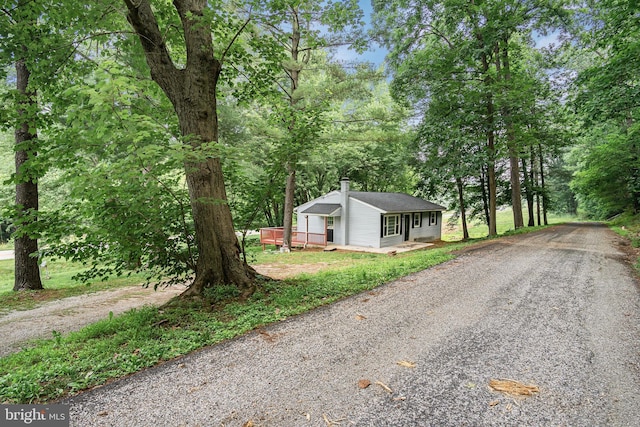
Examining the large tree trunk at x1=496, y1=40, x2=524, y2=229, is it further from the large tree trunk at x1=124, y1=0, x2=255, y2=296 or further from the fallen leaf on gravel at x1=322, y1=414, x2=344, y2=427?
the fallen leaf on gravel at x1=322, y1=414, x2=344, y2=427

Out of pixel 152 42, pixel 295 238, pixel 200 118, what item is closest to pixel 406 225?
pixel 295 238

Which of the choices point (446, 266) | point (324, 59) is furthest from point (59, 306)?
point (324, 59)

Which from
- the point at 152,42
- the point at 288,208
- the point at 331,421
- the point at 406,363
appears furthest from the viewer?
the point at 288,208

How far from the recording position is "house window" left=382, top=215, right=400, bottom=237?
642 inches

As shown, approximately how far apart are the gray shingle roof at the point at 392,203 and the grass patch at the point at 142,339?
1167cm

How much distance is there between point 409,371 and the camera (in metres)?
2.43

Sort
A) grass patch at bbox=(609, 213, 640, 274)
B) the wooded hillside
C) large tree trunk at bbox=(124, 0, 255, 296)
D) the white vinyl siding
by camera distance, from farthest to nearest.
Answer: the white vinyl siding < grass patch at bbox=(609, 213, 640, 274) < large tree trunk at bbox=(124, 0, 255, 296) < the wooded hillside

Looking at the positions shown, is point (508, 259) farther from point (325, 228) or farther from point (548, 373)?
point (325, 228)

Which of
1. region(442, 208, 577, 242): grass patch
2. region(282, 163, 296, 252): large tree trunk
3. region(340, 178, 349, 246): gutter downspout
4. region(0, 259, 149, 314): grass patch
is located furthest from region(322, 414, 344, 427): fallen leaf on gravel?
region(442, 208, 577, 242): grass patch

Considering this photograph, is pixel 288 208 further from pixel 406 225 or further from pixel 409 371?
pixel 409 371

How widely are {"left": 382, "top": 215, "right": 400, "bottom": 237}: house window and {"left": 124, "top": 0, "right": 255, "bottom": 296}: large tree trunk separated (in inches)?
498

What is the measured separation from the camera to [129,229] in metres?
3.73

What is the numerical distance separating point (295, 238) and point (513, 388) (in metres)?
16.0

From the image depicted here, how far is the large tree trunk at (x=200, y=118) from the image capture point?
4156 millimetres
